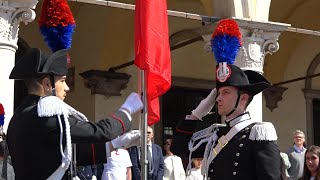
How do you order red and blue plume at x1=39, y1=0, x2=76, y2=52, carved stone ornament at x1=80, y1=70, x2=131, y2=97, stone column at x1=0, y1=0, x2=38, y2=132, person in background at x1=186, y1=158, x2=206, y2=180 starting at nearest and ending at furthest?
red and blue plume at x1=39, y1=0, x2=76, y2=52
stone column at x1=0, y1=0, x2=38, y2=132
person in background at x1=186, y1=158, x2=206, y2=180
carved stone ornament at x1=80, y1=70, x2=131, y2=97

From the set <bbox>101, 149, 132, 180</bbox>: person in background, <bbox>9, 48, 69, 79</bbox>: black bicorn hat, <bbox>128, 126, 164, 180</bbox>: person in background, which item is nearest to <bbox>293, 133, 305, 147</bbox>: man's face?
<bbox>128, 126, 164, 180</bbox>: person in background

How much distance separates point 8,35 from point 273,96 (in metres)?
7.24

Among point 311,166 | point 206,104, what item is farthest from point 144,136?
point 311,166

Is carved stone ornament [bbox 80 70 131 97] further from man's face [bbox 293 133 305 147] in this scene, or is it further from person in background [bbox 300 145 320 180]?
person in background [bbox 300 145 320 180]

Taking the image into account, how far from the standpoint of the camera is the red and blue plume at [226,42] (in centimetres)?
473

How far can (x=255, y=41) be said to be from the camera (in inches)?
390

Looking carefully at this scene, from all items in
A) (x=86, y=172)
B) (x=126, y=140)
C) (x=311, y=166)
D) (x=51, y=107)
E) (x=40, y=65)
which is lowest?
(x=86, y=172)

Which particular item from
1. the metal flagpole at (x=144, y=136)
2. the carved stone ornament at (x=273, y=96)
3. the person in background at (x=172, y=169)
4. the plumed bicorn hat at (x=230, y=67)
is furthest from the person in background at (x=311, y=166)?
the carved stone ornament at (x=273, y=96)

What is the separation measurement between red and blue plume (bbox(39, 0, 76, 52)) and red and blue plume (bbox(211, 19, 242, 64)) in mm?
1123

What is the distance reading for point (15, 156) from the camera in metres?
3.81

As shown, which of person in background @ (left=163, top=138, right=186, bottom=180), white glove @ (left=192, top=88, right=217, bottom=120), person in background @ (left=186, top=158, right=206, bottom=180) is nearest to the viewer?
white glove @ (left=192, top=88, right=217, bottom=120)

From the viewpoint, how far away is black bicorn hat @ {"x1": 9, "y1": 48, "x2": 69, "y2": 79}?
377 centimetres

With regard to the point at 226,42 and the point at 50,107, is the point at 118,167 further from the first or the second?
the point at 50,107

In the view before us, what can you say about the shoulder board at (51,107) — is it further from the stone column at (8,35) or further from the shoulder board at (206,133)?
the stone column at (8,35)
